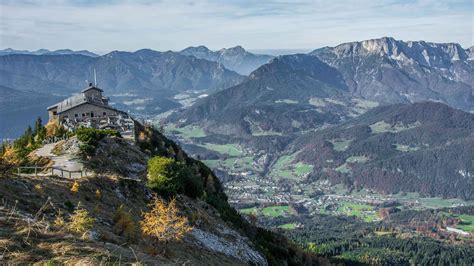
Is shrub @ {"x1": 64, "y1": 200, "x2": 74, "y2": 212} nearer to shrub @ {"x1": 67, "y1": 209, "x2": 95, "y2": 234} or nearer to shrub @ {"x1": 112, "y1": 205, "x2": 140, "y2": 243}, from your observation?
shrub @ {"x1": 112, "y1": 205, "x2": 140, "y2": 243}

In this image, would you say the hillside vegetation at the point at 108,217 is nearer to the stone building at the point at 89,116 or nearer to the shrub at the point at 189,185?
the shrub at the point at 189,185

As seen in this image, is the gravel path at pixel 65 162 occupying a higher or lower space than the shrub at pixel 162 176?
higher

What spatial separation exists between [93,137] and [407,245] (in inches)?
5966

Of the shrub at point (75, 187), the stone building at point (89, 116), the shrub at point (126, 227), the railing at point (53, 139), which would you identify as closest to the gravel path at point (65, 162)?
the shrub at point (75, 187)

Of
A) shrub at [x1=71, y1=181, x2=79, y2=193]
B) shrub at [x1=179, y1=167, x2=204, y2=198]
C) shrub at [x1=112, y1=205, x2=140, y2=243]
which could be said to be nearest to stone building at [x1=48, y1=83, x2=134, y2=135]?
shrub at [x1=179, y1=167, x2=204, y2=198]

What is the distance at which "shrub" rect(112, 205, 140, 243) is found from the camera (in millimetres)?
21481

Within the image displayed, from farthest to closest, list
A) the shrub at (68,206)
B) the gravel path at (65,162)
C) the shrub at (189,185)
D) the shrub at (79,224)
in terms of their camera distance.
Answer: the shrub at (189,185), the gravel path at (65,162), the shrub at (68,206), the shrub at (79,224)

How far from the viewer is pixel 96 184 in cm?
2859

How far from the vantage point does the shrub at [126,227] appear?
2148cm

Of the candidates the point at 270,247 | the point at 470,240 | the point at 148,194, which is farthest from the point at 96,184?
the point at 470,240

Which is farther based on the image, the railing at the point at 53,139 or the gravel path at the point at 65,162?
the railing at the point at 53,139

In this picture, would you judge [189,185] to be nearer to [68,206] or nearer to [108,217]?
[108,217]

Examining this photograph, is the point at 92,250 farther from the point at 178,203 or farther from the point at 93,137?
the point at 93,137

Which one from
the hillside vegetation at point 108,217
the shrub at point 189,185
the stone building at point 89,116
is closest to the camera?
the hillside vegetation at point 108,217
